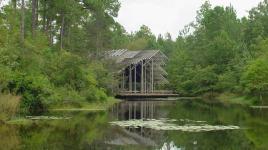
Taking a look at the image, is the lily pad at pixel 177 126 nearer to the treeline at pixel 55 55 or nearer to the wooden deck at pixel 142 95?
the treeline at pixel 55 55

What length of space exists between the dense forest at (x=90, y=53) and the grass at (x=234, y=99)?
2.85 ft

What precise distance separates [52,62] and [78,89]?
377 centimetres

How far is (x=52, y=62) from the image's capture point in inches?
1661

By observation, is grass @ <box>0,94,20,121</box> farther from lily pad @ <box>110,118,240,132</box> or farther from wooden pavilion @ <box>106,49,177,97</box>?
wooden pavilion @ <box>106,49,177,97</box>

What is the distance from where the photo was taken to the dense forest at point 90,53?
34.2m

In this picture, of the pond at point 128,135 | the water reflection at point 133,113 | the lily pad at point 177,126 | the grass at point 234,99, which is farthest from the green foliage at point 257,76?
the lily pad at point 177,126

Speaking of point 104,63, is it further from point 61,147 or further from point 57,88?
point 61,147

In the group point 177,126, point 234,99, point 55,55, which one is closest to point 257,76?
point 234,99

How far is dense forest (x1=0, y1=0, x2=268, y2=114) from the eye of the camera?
34250mm

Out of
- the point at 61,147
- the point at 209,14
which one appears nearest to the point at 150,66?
the point at 209,14

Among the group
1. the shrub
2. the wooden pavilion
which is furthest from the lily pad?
the wooden pavilion

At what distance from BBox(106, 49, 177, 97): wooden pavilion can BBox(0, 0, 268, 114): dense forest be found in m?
3.52

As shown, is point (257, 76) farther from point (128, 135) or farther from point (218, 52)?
point (128, 135)

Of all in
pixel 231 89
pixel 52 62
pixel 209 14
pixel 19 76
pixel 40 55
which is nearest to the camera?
pixel 19 76
